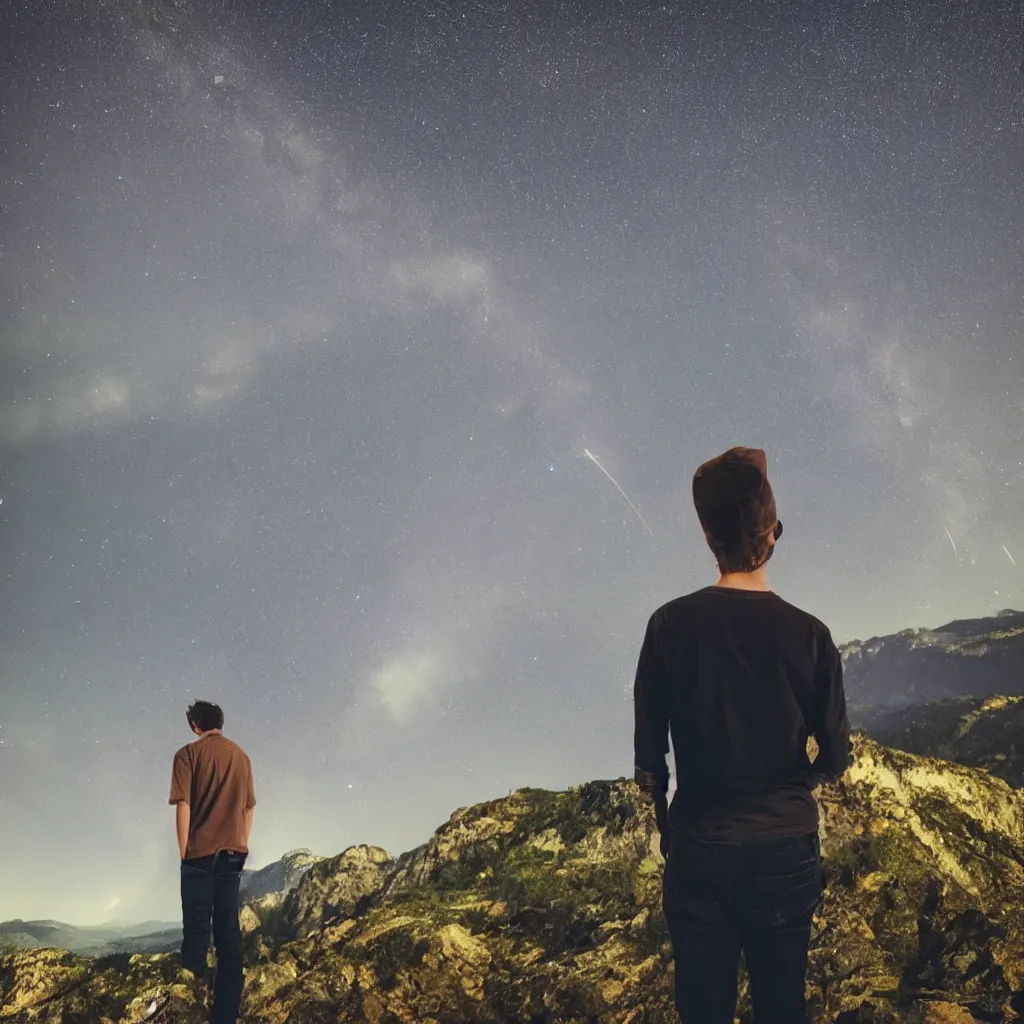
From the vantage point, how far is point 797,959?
284cm

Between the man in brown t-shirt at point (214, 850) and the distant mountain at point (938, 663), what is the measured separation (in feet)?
159

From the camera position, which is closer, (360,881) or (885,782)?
(885,782)

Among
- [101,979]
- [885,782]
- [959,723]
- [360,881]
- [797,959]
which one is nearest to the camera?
[797,959]

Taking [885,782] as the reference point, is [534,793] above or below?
above

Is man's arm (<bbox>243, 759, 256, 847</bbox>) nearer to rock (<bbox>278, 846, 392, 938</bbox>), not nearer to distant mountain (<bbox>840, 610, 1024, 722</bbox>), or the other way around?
rock (<bbox>278, 846, 392, 938</bbox>)

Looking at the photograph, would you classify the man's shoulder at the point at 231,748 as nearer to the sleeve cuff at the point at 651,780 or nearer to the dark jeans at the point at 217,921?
the dark jeans at the point at 217,921

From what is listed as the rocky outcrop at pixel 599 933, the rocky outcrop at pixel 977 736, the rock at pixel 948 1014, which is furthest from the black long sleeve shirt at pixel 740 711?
the rocky outcrop at pixel 977 736

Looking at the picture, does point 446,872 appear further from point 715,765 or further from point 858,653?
point 858,653

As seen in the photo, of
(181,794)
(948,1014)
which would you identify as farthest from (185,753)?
(948,1014)

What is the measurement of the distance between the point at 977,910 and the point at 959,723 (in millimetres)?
16569

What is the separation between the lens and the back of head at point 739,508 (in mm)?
3160

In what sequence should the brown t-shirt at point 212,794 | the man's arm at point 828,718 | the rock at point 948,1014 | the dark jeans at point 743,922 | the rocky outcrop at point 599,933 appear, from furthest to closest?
the rocky outcrop at point 599,933 → the brown t-shirt at point 212,794 → the rock at point 948,1014 → the man's arm at point 828,718 → the dark jeans at point 743,922

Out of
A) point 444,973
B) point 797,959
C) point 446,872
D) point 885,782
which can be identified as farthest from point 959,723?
point 797,959

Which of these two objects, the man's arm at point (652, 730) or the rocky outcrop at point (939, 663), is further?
the rocky outcrop at point (939, 663)
